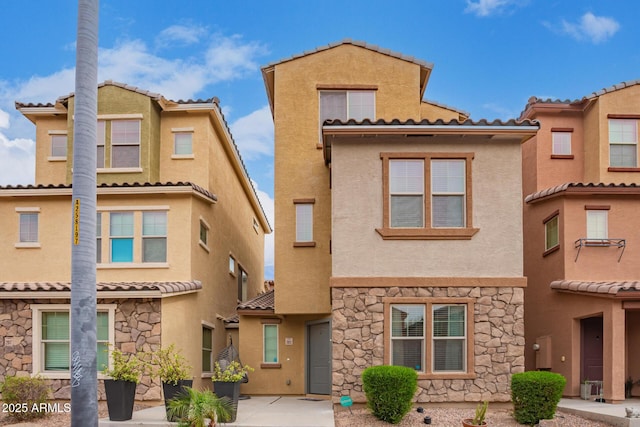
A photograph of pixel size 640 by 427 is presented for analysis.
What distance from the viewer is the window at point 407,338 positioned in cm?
1445

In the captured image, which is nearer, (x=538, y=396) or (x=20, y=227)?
(x=538, y=396)

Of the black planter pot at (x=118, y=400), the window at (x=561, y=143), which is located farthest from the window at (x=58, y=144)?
the window at (x=561, y=143)

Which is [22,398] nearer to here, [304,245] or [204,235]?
[204,235]

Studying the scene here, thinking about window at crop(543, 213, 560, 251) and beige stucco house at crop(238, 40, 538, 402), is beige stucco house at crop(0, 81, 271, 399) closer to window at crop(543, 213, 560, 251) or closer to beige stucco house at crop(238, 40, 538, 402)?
beige stucco house at crop(238, 40, 538, 402)

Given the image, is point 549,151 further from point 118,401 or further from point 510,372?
point 118,401

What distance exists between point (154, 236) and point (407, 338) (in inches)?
301

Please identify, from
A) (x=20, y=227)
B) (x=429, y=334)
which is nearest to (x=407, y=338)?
(x=429, y=334)

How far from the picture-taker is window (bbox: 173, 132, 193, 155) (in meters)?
19.7

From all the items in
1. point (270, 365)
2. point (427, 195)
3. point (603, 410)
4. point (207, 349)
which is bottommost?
point (603, 410)

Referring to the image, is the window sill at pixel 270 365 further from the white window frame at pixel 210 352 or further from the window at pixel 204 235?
the window at pixel 204 235

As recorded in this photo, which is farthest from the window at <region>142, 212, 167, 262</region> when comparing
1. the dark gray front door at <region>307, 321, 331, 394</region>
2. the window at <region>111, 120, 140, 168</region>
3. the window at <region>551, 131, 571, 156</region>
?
the window at <region>551, 131, 571, 156</region>

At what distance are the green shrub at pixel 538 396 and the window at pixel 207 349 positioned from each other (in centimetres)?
1000

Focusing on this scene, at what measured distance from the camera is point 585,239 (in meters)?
17.6

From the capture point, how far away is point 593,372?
56.6 feet
